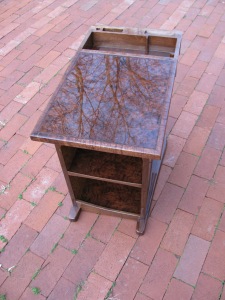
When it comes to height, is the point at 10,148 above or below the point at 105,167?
below

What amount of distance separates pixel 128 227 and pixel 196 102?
141cm

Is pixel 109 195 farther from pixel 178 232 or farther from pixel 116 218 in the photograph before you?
pixel 178 232

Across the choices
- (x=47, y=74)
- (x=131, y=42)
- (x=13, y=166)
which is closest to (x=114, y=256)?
(x=13, y=166)

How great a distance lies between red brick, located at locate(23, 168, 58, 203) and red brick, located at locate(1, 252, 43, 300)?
431 millimetres

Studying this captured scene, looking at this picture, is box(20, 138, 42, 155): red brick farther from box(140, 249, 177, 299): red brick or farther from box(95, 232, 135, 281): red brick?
box(140, 249, 177, 299): red brick

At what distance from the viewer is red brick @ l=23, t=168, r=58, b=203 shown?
222cm

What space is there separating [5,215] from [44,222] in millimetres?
302

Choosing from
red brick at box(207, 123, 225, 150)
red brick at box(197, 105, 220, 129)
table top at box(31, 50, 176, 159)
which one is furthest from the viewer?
red brick at box(197, 105, 220, 129)

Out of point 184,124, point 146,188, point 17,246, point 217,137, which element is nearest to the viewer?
point 146,188

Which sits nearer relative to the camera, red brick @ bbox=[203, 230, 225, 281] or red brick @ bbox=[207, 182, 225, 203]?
red brick @ bbox=[203, 230, 225, 281]

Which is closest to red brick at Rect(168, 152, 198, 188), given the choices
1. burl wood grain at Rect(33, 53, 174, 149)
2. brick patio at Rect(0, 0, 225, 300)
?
brick patio at Rect(0, 0, 225, 300)

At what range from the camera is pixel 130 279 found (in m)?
1.82

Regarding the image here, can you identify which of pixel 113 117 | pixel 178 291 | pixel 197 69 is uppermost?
pixel 113 117

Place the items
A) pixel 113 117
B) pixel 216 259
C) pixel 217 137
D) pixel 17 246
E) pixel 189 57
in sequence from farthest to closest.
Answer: pixel 189 57
pixel 217 137
pixel 17 246
pixel 216 259
pixel 113 117
